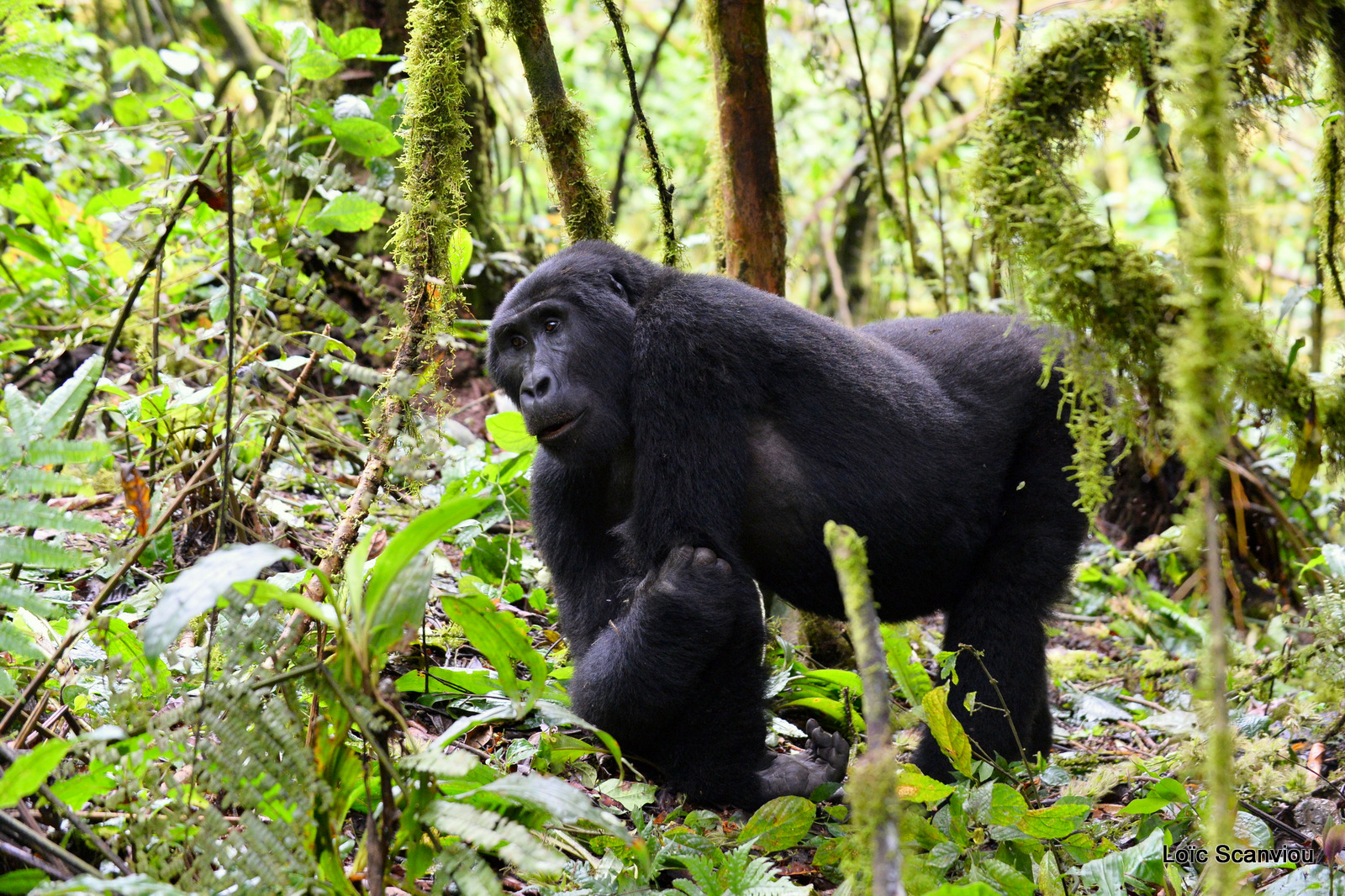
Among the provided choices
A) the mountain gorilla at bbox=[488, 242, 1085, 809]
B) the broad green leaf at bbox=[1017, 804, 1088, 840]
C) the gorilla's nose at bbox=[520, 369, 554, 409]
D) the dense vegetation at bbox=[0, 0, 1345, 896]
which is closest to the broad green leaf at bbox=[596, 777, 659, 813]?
the dense vegetation at bbox=[0, 0, 1345, 896]

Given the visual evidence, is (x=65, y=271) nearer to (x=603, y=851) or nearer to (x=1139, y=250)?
(x=603, y=851)

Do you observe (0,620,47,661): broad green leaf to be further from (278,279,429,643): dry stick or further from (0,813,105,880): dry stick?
(278,279,429,643): dry stick

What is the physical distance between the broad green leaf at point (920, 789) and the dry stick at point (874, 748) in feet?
3.58

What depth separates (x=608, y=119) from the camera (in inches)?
488

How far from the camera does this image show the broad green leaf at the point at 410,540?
1.88 metres

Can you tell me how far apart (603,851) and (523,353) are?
180 cm

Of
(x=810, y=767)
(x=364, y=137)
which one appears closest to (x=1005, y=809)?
(x=810, y=767)

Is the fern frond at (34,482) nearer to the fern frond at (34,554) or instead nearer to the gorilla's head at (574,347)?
the fern frond at (34,554)

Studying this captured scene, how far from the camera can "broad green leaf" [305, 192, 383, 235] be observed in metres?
3.71

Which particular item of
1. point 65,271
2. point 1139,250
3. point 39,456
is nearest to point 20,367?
point 65,271

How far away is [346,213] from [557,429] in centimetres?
122

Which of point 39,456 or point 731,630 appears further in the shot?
point 731,630

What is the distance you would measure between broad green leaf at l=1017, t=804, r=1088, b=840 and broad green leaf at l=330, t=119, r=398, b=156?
332 centimetres

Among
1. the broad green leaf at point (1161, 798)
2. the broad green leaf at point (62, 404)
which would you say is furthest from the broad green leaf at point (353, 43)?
the broad green leaf at point (1161, 798)
